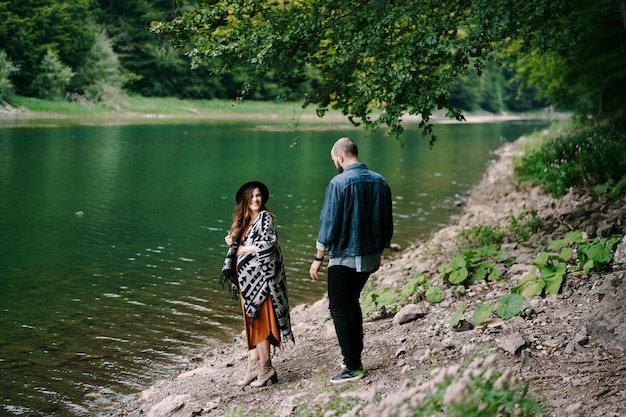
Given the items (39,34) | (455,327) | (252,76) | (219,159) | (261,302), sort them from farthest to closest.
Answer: (39,34) → (219,159) → (252,76) → (455,327) → (261,302)

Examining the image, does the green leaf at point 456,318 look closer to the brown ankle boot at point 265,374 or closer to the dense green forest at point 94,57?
the brown ankle boot at point 265,374

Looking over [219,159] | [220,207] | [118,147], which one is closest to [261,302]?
[220,207]

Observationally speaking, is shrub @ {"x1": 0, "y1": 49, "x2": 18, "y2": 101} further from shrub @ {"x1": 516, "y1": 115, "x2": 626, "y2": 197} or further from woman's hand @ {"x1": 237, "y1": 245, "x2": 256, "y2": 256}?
woman's hand @ {"x1": 237, "y1": 245, "x2": 256, "y2": 256}

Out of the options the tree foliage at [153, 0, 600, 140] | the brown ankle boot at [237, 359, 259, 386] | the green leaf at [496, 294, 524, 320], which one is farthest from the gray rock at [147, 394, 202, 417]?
the tree foliage at [153, 0, 600, 140]

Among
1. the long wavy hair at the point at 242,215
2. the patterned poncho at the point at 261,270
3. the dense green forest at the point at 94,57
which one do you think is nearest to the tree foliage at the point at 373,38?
the long wavy hair at the point at 242,215

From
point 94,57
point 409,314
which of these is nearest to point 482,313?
point 409,314

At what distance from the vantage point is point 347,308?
5.85 meters

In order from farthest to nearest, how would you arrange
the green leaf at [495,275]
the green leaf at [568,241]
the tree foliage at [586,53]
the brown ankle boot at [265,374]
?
the tree foliage at [586,53] → the green leaf at [495,275] → the green leaf at [568,241] → the brown ankle boot at [265,374]

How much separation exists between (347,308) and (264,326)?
0.95m

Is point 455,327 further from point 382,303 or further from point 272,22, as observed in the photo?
point 272,22

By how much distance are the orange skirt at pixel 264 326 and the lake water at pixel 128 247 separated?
2019 millimetres

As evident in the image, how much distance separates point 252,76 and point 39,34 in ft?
211

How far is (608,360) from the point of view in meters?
5.18

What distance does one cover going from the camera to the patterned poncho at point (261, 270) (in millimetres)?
6230
